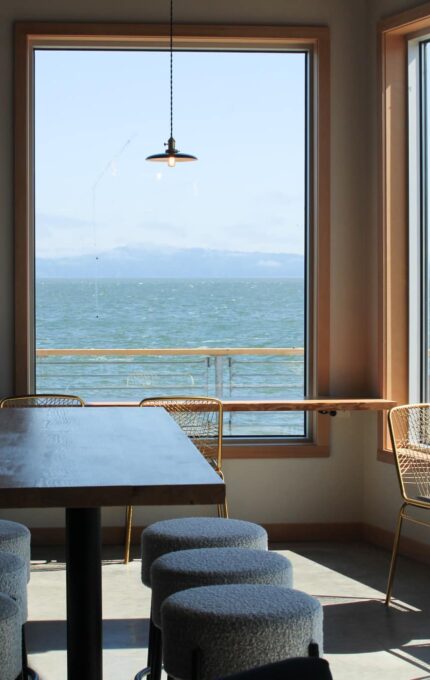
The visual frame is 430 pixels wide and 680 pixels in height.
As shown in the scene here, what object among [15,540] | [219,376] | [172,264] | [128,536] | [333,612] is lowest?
[333,612]

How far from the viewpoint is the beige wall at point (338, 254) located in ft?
18.7

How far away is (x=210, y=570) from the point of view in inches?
101

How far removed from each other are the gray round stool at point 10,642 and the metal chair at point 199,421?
2.92m

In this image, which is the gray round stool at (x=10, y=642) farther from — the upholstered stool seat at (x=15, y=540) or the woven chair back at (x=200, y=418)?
the woven chair back at (x=200, y=418)

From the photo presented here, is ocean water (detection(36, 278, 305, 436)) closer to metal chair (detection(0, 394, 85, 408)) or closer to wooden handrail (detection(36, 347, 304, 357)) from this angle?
wooden handrail (detection(36, 347, 304, 357))

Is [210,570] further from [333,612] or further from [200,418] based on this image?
[200,418]

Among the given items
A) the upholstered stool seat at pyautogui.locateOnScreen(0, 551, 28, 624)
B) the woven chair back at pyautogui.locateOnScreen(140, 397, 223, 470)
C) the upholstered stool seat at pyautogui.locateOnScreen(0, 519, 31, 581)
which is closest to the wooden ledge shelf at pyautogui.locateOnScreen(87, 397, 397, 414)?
the woven chair back at pyautogui.locateOnScreen(140, 397, 223, 470)

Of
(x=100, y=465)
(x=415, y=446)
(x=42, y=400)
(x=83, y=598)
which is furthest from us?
(x=42, y=400)

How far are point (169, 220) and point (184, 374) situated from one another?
0.95m

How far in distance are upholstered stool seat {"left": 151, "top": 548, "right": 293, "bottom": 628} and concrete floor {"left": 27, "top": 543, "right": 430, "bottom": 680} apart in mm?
1001

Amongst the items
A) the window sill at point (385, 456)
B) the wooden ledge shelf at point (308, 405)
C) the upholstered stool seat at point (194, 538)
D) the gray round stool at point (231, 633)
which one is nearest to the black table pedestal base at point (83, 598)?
the gray round stool at point (231, 633)

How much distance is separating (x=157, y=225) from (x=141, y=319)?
0.60 meters

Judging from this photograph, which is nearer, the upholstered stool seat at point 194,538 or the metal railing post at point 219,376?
the upholstered stool seat at point 194,538

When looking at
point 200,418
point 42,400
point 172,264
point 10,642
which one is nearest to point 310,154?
point 172,264
